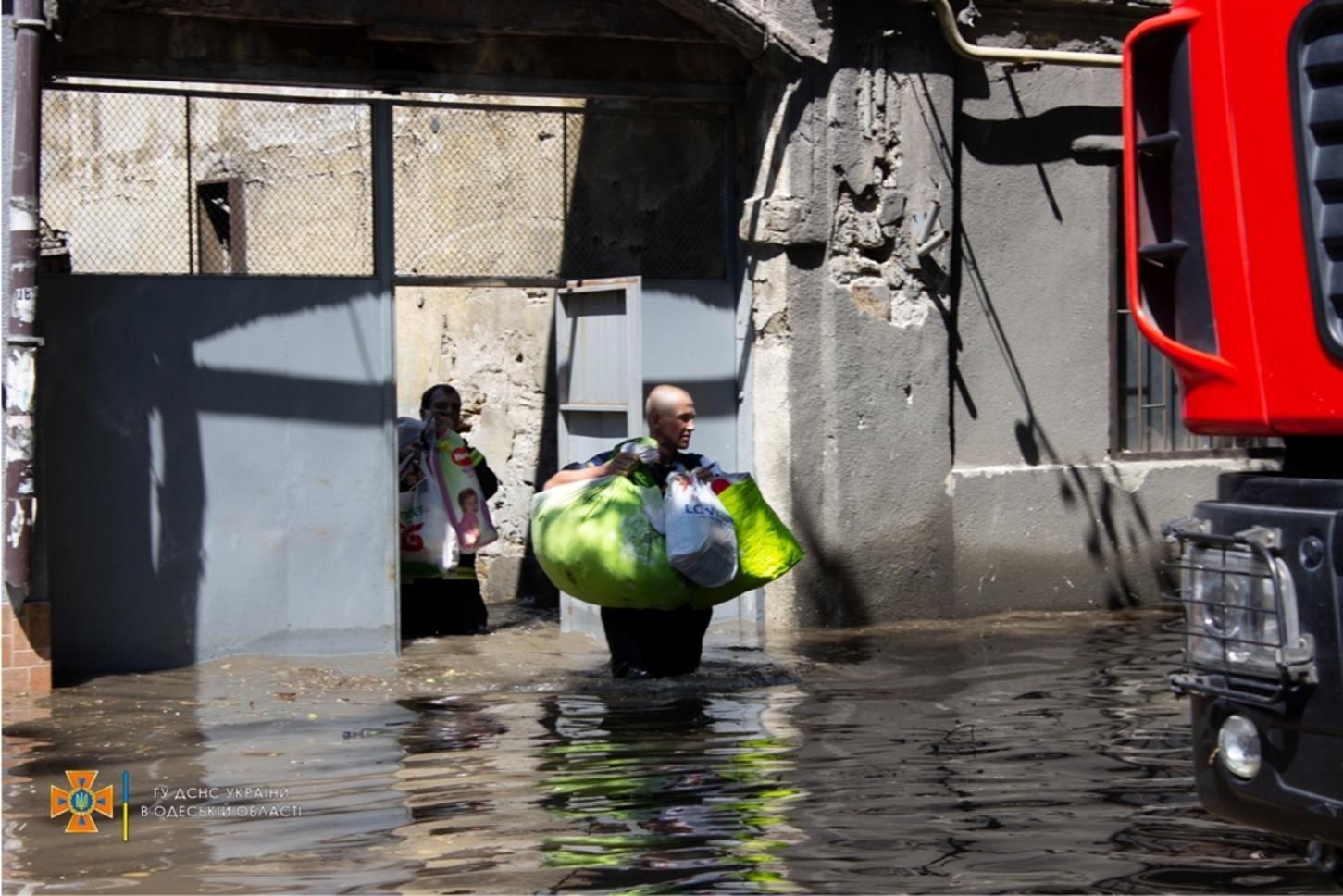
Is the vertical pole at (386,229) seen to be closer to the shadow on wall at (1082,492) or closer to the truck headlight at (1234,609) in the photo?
the shadow on wall at (1082,492)

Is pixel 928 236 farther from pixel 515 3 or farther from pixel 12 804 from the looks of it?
pixel 12 804

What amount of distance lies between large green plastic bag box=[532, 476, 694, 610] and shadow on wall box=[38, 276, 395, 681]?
2037 mm

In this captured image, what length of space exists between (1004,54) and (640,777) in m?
5.29

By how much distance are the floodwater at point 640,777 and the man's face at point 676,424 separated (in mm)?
1112

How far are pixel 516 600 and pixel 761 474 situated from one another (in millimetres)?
2406

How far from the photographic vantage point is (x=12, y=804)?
18.7ft

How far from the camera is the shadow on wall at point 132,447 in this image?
8.26 meters

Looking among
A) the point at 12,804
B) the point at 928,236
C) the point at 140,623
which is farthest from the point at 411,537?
the point at 12,804

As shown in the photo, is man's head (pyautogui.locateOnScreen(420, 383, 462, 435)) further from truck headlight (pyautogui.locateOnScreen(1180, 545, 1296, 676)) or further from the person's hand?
truck headlight (pyautogui.locateOnScreen(1180, 545, 1296, 676))

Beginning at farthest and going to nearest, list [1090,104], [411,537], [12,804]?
1. [1090,104]
2. [411,537]
3. [12,804]

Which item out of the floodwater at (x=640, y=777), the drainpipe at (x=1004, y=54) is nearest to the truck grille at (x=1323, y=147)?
the floodwater at (x=640, y=777)

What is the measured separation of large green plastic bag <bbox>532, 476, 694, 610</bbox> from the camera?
7.15m

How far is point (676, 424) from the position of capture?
7.27 meters

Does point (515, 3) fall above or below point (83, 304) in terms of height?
above
